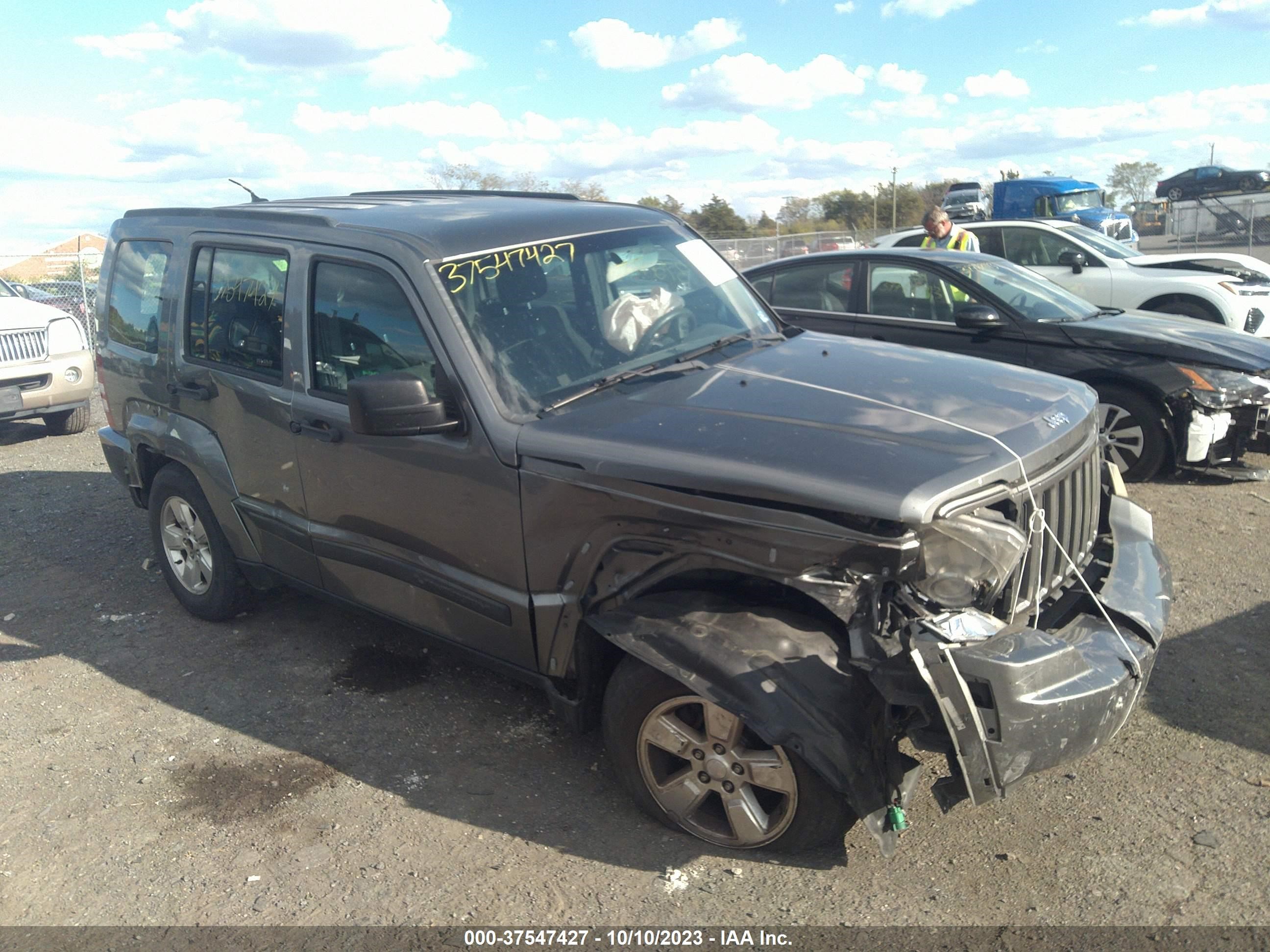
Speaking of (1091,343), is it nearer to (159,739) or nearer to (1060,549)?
(1060,549)

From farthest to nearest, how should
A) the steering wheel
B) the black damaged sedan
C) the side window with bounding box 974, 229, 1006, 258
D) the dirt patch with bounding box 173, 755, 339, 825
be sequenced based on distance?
1. the side window with bounding box 974, 229, 1006, 258
2. the black damaged sedan
3. the steering wheel
4. the dirt patch with bounding box 173, 755, 339, 825

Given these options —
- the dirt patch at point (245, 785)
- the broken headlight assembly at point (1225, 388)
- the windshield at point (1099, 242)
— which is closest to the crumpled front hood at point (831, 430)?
the dirt patch at point (245, 785)

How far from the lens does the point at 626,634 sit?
3002 millimetres

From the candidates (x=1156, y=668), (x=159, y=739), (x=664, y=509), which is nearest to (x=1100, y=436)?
(x=1156, y=668)

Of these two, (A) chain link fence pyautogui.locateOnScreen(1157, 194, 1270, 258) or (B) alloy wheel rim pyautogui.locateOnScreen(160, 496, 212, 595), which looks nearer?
(B) alloy wheel rim pyautogui.locateOnScreen(160, 496, 212, 595)

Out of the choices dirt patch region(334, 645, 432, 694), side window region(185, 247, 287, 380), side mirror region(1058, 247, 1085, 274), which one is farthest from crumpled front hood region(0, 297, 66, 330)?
side mirror region(1058, 247, 1085, 274)

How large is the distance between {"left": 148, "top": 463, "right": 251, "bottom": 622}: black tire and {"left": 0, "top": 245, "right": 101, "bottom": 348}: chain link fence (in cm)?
1125

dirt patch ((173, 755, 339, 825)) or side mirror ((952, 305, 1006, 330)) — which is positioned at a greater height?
side mirror ((952, 305, 1006, 330))

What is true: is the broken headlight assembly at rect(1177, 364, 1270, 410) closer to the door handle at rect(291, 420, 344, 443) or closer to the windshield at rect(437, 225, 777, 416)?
the windshield at rect(437, 225, 777, 416)

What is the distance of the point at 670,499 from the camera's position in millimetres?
2947

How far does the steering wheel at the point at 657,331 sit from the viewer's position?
3.81 metres

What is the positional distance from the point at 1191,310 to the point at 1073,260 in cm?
126

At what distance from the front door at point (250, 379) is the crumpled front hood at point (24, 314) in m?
6.35

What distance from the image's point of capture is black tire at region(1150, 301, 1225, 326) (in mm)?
9664
